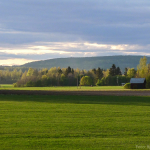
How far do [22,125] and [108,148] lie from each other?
5.38 m

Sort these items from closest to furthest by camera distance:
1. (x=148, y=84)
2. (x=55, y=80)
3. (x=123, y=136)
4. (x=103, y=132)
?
(x=123, y=136), (x=103, y=132), (x=148, y=84), (x=55, y=80)

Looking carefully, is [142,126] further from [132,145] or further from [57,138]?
[57,138]

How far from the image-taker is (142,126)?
1280 cm

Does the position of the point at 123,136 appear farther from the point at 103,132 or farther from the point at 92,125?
the point at 92,125

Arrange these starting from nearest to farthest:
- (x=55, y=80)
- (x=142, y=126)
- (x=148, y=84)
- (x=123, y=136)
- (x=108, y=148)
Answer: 1. (x=108, y=148)
2. (x=123, y=136)
3. (x=142, y=126)
4. (x=148, y=84)
5. (x=55, y=80)

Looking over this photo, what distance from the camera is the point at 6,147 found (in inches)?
355

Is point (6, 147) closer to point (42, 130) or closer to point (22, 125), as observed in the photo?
point (42, 130)

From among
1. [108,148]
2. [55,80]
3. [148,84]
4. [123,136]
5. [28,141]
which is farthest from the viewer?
[55,80]

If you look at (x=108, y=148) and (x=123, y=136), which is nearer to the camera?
(x=108, y=148)

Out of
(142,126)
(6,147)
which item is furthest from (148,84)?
(6,147)

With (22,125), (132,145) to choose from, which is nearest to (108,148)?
(132,145)

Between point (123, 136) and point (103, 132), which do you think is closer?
point (123, 136)

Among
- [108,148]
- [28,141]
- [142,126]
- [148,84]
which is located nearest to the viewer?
[108,148]

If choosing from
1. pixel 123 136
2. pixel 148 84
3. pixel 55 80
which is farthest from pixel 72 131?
pixel 55 80
